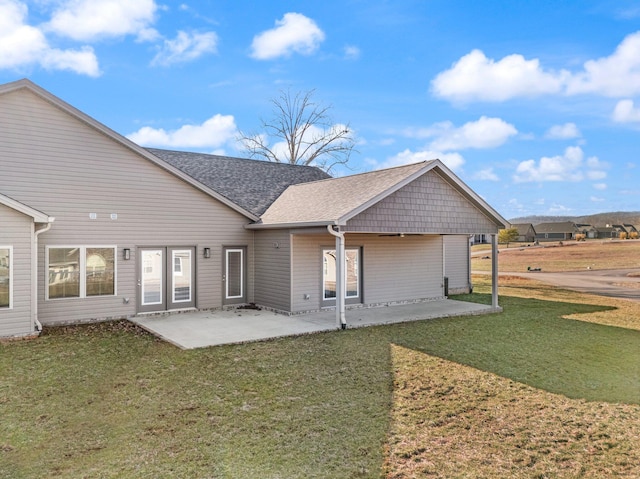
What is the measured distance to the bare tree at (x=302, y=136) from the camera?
98.9ft

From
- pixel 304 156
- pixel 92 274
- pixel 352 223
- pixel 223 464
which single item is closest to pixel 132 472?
pixel 223 464


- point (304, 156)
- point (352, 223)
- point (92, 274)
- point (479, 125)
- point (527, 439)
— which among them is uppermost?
point (479, 125)

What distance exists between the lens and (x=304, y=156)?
30.1 meters

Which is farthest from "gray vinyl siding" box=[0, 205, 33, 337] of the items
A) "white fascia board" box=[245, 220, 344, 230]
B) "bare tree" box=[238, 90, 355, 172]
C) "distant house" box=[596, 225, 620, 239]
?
"distant house" box=[596, 225, 620, 239]

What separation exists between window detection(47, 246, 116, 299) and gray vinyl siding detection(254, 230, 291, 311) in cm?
414

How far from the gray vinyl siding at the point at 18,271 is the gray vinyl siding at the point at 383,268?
6.31m

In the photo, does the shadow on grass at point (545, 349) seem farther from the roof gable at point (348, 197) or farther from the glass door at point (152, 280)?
the glass door at point (152, 280)

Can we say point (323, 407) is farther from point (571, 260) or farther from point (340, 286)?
point (571, 260)

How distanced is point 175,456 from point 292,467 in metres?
1.19

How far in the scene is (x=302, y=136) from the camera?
3038 cm

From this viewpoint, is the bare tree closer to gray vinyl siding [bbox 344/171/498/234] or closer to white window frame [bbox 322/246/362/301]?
white window frame [bbox 322/246/362/301]

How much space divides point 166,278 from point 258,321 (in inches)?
125

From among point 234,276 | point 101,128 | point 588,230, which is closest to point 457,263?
point 234,276

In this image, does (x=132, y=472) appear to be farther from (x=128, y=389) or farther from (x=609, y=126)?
(x=609, y=126)
